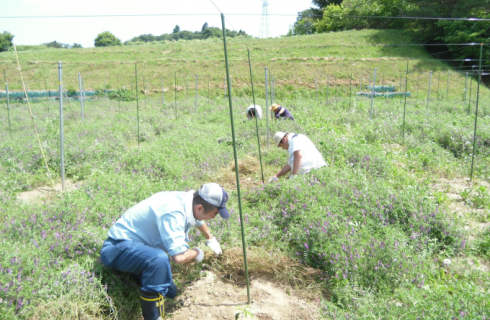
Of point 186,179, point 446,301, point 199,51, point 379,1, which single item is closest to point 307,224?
point 446,301

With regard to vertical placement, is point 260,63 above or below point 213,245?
above

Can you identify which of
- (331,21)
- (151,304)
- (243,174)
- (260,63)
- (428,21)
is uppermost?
(331,21)

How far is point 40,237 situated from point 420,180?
552cm

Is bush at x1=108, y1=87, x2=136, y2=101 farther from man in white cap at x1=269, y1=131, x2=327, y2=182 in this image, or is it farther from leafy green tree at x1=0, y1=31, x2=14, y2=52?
leafy green tree at x1=0, y1=31, x2=14, y2=52

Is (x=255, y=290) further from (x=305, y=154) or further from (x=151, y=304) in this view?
(x=305, y=154)

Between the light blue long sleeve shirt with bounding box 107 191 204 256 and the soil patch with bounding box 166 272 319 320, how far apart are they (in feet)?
2.05

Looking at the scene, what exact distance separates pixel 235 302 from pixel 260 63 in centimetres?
2675

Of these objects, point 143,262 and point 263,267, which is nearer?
point 143,262

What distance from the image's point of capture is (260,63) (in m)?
28.2

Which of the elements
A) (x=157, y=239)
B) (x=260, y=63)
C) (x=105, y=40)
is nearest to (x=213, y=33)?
(x=105, y=40)

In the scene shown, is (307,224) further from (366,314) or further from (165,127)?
(165,127)

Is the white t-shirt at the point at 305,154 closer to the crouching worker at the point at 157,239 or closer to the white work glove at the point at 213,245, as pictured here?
the white work glove at the point at 213,245

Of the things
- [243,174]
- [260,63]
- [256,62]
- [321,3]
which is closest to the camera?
[243,174]

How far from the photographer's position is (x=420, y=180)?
18.7ft
